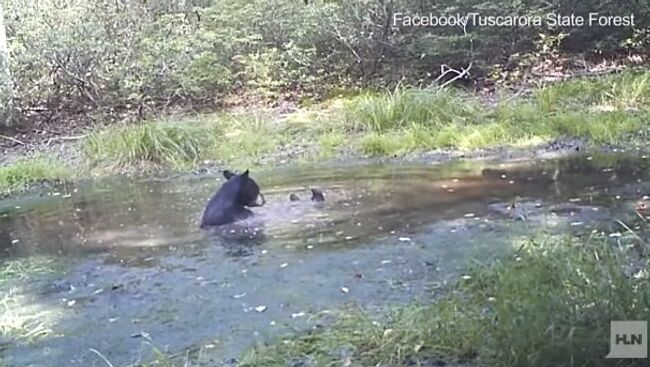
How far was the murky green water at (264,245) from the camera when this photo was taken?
4.53 metres

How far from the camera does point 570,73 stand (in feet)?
43.5

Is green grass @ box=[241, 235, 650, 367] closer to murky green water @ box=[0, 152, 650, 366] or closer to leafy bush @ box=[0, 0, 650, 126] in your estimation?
murky green water @ box=[0, 152, 650, 366]

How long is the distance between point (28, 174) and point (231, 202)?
4236mm

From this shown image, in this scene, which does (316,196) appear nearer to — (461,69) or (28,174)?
(28,174)

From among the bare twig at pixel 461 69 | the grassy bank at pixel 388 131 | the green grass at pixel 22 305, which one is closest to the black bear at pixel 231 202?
the green grass at pixel 22 305

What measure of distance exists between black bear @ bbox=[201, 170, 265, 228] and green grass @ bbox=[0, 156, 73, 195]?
3.73m

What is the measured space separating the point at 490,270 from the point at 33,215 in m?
5.30

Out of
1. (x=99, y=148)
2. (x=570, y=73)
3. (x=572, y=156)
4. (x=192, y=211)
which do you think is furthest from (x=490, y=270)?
(x=570, y=73)

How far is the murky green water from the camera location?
178 inches

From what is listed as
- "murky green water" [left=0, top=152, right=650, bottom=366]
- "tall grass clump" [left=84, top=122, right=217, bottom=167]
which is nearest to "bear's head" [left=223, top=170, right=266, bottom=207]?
"murky green water" [left=0, top=152, right=650, bottom=366]

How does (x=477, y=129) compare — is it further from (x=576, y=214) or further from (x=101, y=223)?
(x=101, y=223)
